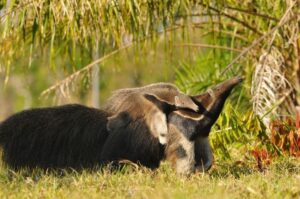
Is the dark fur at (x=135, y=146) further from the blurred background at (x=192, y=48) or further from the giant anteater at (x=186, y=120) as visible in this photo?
the blurred background at (x=192, y=48)

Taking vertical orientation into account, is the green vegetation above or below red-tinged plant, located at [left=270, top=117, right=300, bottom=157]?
above

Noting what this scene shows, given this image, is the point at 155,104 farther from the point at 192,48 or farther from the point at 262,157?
the point at 192,48

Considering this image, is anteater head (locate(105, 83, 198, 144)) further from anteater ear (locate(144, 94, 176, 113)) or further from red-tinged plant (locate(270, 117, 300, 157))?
red-tinged plant (locate(270, 117, 300, 157))

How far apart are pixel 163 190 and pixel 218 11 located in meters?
3.85

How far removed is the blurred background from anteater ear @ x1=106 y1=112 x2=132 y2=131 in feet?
4.03

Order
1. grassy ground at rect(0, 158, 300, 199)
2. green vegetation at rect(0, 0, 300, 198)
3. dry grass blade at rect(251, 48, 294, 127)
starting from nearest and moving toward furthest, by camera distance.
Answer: grassy ground at rect(0, 158, 300, 199) → green vegetation at rect(0, 0, 300, 198) → dry grass blade at rect(251, 48, 294, 127)

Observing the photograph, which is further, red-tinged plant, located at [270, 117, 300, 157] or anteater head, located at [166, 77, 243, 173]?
red-tinged plant, located at [270, 117, 300, 157]

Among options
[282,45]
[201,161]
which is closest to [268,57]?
[282,45]

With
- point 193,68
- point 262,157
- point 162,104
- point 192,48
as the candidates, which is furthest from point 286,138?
point 193,68

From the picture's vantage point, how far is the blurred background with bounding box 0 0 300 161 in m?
6.89

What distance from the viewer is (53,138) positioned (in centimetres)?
596

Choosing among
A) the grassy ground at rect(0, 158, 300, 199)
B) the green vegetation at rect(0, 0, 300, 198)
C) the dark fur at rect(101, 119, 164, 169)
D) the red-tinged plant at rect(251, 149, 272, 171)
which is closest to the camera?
the grassy ground at rect(0, 158, 300, 199)

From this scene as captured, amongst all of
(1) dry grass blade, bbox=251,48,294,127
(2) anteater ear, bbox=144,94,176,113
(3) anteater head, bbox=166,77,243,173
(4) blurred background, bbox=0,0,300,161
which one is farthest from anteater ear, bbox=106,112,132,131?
(1) dry grass blade, bbox=251,48,294,127

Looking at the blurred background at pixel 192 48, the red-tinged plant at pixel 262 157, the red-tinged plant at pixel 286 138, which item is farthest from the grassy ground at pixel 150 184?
the blurred background at pixel 192 48
